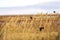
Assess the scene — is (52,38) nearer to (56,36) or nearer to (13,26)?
(56,36)

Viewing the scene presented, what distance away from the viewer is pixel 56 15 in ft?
37.2

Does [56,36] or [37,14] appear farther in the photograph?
[37,14]

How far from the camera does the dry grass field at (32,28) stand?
10.7 m

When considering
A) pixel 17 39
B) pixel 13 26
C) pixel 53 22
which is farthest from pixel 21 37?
pixel 53 22

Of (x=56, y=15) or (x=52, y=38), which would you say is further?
(x=56, y=15)

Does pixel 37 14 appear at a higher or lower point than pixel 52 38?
higher

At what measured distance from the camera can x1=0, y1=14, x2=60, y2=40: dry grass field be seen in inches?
422

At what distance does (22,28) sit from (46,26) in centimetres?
114

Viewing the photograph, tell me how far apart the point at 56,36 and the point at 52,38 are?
0.68 feet

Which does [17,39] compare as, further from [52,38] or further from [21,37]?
[52,38]

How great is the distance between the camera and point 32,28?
36.5ft

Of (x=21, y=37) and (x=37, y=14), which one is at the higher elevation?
(x=37, y=14)

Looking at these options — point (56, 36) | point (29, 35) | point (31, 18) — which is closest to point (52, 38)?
point (56, 36)

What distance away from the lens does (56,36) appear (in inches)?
418
